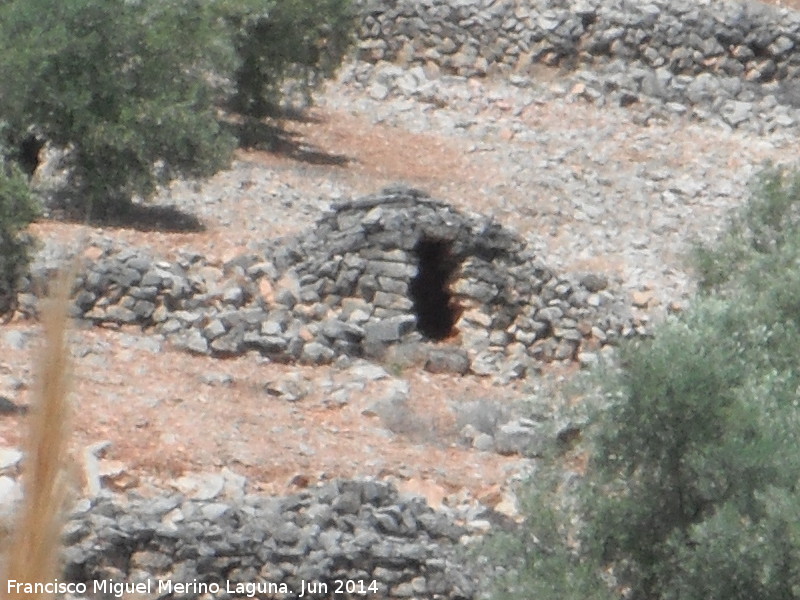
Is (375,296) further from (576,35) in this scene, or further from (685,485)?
(576,35)

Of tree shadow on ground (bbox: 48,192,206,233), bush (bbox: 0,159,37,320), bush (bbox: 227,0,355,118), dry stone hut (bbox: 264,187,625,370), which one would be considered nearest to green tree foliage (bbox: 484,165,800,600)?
bush (bbox: 0,159,37,320)

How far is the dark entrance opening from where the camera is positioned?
12.6 meters

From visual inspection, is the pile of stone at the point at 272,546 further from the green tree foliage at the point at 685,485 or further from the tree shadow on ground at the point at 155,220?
the tree shadow on ground at the point at 155,220

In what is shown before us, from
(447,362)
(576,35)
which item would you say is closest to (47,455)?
(447,362)

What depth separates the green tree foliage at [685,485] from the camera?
561 centimetres

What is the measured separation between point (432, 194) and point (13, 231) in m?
6.84

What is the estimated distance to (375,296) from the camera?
1204 cm

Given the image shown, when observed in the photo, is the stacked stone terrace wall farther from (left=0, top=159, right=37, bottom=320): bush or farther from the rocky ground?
(left=0, top=159, right=37, bottom=320): bush

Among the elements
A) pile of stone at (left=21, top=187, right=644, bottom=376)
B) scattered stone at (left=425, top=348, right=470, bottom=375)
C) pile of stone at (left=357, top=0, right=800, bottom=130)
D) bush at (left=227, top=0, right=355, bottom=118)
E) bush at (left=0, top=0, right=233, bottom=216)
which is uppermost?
pile of stone at (left=357, top=0, right=800, bottom=130)

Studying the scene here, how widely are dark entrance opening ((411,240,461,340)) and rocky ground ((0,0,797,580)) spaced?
3.61 ft

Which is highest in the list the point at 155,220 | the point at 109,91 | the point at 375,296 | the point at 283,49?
the point at 283,49

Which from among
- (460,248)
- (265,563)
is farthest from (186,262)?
(265,563)

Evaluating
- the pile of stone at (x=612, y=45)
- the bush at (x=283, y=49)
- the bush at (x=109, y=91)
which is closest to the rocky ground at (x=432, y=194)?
the pile of stone at (x=612, y=45)

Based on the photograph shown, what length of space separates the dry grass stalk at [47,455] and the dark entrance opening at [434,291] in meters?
10.9
